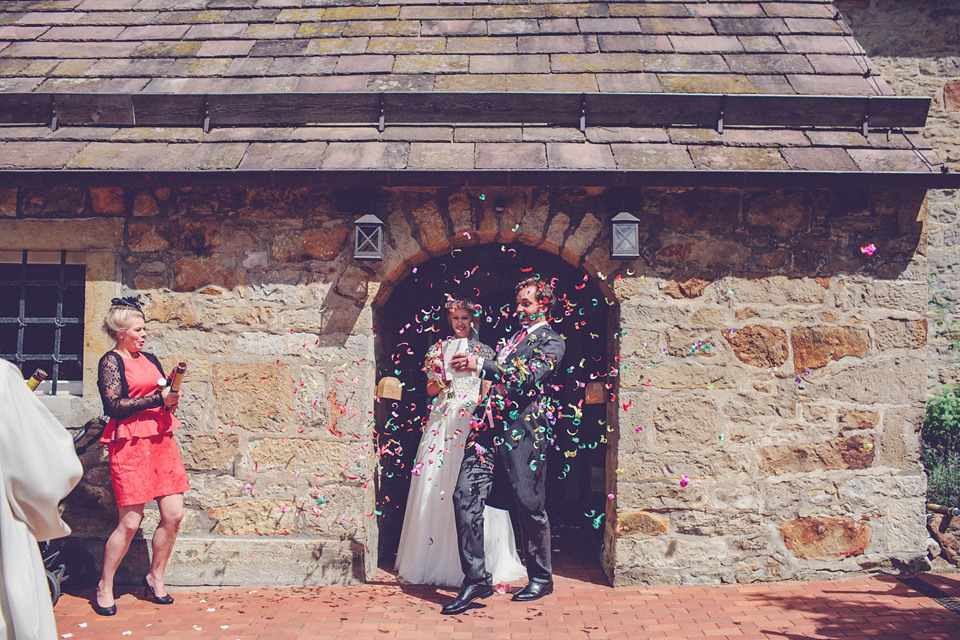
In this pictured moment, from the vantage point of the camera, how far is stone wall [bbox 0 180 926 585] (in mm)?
4562

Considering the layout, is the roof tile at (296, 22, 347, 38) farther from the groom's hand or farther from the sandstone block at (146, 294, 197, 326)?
the groom's hand

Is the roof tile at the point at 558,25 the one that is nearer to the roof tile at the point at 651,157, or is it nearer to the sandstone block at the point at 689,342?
the roof tile at the point at 651,157

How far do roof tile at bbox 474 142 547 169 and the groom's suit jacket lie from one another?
1.07m

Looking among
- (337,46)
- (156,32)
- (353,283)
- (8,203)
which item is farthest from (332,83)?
(8,203)

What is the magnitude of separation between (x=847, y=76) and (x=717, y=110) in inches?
41.7

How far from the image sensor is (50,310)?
5559 millimetres

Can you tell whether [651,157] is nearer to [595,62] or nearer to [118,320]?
[595,62]

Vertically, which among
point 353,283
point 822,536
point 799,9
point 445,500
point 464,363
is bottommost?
point 822,536

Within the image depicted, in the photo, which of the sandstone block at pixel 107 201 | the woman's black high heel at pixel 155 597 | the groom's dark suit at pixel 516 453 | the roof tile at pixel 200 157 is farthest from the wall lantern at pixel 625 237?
the woman's black high heel at pixel 155 597

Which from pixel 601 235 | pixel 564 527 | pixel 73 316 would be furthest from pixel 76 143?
pixel 564 527

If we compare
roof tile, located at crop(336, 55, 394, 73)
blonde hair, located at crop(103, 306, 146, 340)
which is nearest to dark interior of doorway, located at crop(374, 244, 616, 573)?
roof tile, located at crop(336, 55, 394, 73)

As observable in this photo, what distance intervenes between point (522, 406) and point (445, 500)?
0.90m

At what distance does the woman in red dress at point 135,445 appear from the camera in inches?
160

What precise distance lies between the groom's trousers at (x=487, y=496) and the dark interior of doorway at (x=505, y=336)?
1176 millimetres
